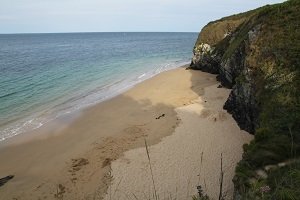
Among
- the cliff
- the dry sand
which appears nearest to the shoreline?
the dry sand

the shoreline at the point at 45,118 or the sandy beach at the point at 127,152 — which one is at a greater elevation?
the sandy beach at the point at 127,152

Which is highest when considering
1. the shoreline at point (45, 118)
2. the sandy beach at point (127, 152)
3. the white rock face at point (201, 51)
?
the white rock face at point (201, 51)

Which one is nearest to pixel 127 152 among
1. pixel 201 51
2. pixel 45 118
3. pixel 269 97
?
pixel 269 97

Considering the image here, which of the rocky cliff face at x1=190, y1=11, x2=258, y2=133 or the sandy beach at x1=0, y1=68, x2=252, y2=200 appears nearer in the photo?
the sandy beach at x1=0, y1=68, x2=252, y2=200

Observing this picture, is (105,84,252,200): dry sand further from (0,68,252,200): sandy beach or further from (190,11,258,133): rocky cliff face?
(190,11,258,133): rocky cliff face

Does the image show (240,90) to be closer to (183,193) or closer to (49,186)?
(183,193)

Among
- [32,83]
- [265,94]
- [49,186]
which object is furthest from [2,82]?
[265,94]

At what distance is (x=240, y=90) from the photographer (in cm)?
1488

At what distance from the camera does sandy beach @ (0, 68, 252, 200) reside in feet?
35.4

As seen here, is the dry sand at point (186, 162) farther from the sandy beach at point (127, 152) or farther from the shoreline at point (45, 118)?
the shoreline at point (45, 118)

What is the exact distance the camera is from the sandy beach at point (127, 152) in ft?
35.4

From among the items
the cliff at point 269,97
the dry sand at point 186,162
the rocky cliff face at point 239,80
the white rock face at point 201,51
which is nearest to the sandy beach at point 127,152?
the dry sand at point 186,162

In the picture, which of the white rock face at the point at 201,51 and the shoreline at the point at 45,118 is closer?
the shoreline at the point at 45,118

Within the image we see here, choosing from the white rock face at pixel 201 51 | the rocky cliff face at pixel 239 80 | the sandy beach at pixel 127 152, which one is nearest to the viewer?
the sandy beach at pixel 127 152
